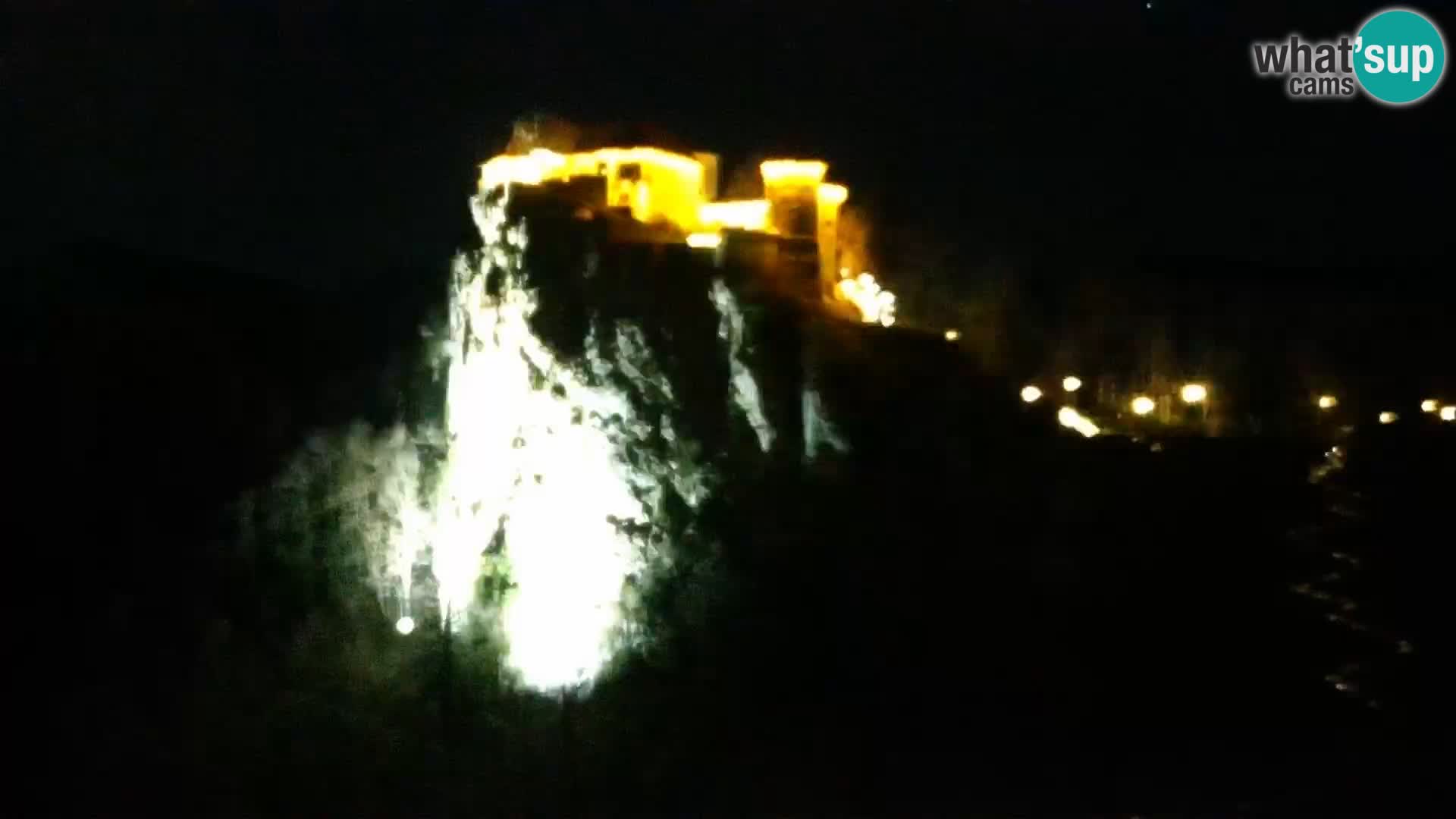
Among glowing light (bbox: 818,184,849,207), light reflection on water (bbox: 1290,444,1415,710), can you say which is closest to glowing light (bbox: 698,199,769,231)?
glowing light (bbox: 818,184,849,207)

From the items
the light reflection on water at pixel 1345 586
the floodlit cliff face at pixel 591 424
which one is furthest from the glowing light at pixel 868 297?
the light reflection on water at pixel 1345 586

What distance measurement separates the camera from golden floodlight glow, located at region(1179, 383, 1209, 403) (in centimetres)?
2727

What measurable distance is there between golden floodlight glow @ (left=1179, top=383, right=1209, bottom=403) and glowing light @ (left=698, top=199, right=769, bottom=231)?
35.5 ft

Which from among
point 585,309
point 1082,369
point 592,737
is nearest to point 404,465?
point 585,309

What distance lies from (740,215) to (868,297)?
4.16m

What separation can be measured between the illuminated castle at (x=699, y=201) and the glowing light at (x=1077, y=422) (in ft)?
16.3

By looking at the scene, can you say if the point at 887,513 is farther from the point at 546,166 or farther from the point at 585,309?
the point at 546,166

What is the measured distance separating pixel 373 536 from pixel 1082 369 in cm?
1562

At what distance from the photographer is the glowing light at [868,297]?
24.8 m

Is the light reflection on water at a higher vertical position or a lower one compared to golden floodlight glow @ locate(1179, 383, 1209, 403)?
lower

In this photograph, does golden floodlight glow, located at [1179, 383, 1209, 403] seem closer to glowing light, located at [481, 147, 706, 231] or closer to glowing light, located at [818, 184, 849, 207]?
glowing light, located at [818, 184, 849, 207]

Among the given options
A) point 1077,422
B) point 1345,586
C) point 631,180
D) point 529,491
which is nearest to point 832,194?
point 631,180

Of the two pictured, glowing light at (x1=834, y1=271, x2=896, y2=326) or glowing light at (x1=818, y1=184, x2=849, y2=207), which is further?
glowing light at (x1=834, y1=271, x2=896, y2=326)

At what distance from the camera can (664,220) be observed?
72.3ft
